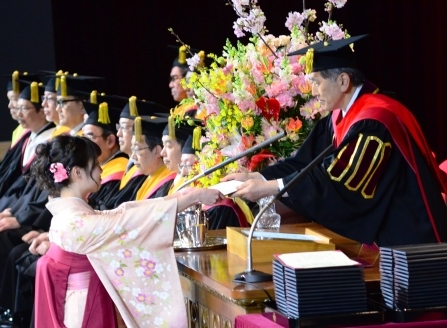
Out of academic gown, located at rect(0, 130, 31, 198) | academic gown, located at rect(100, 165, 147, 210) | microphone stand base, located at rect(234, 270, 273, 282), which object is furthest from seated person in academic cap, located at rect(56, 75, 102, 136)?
microphone stand base, located at rect(234, 270, 273, 282)

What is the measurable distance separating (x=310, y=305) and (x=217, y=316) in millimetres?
875

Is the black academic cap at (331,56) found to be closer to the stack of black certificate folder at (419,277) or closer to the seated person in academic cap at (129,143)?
the stack of black certificate folder at (419,277)

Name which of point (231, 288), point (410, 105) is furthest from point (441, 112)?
point (231, 288)

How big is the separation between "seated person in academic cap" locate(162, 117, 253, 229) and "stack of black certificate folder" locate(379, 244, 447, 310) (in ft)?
7.34

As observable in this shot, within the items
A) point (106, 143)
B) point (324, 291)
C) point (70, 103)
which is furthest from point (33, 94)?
point (324, 291)

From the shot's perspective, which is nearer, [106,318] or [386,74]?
[106,318]

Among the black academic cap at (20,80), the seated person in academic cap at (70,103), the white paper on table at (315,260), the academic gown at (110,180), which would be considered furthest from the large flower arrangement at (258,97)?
the black academic cap at (20,80)

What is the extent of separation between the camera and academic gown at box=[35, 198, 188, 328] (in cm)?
423

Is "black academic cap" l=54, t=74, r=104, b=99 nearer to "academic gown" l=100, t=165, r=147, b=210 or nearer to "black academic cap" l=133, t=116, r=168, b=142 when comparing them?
"academic gown" l=100, t=165, r=147, b=210

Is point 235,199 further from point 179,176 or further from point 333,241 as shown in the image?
point 333,241

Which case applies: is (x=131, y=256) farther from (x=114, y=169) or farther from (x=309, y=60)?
(x=114, y=169)

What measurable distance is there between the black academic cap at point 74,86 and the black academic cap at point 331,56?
13.8 feet

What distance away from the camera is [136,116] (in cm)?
683

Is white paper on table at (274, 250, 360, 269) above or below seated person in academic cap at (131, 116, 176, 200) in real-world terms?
above
